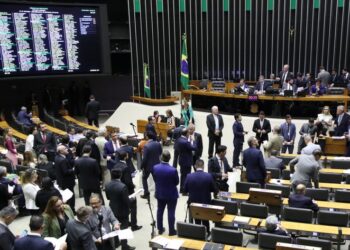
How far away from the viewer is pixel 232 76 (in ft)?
63.2

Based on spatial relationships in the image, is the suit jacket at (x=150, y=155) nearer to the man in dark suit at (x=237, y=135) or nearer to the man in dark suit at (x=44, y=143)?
the man in dark suit at (x=44, y=143)

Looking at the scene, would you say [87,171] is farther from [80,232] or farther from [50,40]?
[50,40]

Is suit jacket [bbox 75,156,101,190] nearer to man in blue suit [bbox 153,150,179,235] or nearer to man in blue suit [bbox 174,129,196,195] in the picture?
man in blue suit [bbox 153,150,179,235]

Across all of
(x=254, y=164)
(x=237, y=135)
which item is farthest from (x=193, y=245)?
(x=237, y=135)

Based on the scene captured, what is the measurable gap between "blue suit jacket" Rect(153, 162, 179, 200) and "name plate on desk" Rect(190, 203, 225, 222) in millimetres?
516

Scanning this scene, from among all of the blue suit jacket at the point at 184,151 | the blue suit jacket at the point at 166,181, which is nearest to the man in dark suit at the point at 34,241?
the blue suit jacket at the point at 166,181

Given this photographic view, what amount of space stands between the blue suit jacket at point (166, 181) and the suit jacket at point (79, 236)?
6.84ft

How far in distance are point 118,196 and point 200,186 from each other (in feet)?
3.98

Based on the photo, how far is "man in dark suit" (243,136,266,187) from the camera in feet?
23.0

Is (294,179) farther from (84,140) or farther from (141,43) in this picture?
(141,43)

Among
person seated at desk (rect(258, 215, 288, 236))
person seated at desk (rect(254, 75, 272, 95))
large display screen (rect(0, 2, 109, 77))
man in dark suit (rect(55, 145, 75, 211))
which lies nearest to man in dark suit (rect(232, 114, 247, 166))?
person seated at desk (rect(254, 75, 272, 95))

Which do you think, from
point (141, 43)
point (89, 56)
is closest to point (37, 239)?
point (89, 56)

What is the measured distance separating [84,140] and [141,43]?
1109 cm

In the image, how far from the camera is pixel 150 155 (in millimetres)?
7582
